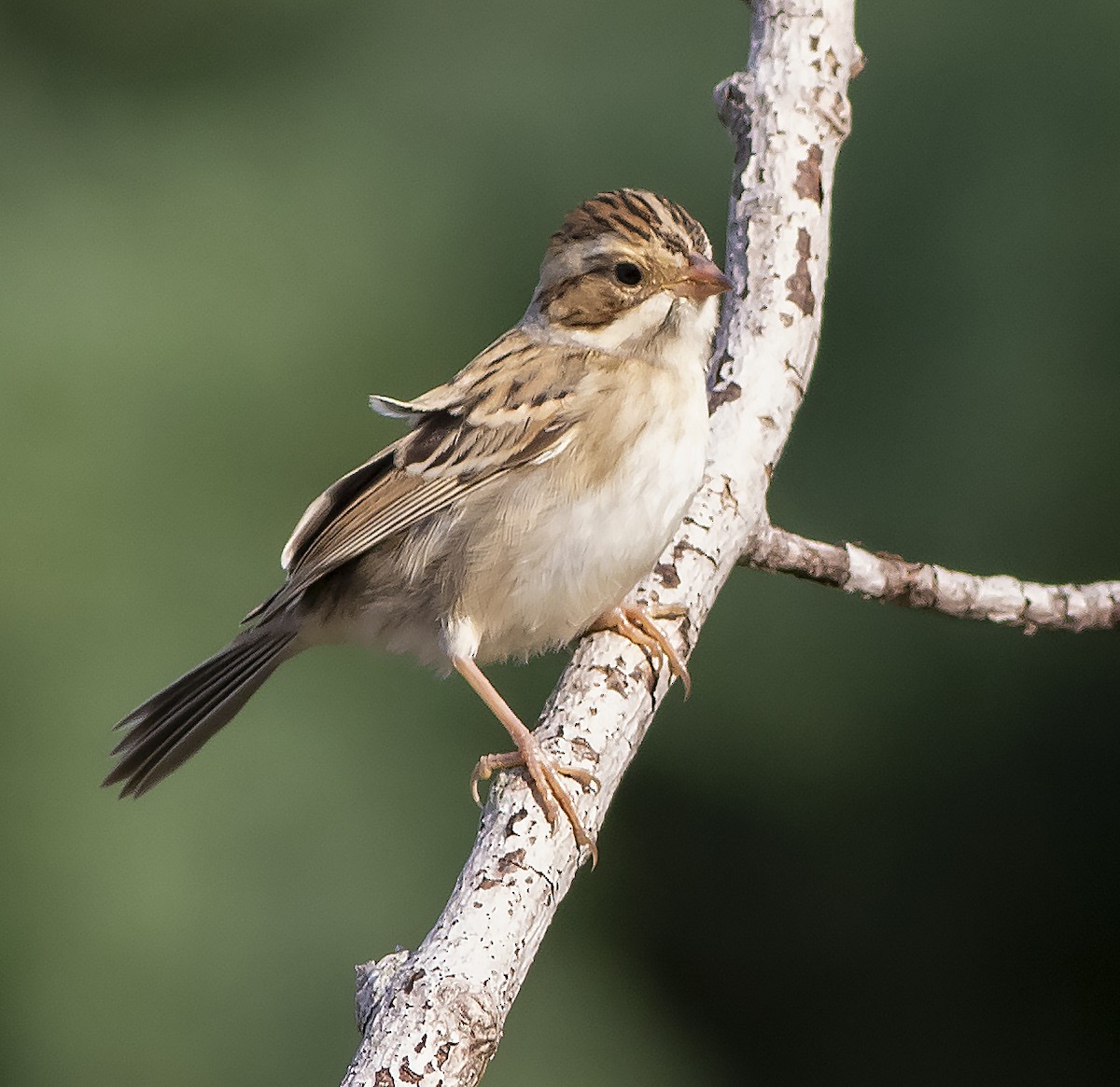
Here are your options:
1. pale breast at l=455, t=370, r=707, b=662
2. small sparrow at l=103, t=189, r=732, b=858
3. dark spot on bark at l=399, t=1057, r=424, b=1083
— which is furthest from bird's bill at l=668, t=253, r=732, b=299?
dark spot on bark at l=399, t=1057, r=424, b=1083

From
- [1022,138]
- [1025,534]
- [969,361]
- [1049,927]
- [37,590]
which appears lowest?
[1049,927]

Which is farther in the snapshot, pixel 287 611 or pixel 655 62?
pixel 655 62

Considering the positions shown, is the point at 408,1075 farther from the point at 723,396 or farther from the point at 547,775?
the point at 723,396

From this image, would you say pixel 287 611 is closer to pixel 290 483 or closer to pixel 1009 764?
pixel 290 483

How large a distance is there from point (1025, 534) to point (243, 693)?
1.50 meters

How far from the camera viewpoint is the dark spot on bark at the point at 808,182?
322cm

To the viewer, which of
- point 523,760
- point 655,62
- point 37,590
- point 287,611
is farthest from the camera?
point 655,62

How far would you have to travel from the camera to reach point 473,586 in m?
3.03

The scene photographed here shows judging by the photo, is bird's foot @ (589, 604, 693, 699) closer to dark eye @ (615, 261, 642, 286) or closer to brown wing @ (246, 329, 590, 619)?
brown wing @ (246, 329, 590, 619)

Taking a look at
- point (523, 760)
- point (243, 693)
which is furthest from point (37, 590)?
point (523, 760)

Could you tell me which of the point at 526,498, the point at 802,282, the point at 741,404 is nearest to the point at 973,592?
the point at 741,404

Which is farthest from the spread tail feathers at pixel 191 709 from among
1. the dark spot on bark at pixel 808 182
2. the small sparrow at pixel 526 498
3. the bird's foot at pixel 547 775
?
the dark spot on bark at pixel 808 182

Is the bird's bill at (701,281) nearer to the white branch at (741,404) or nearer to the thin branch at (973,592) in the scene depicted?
the white branch at (741,404)

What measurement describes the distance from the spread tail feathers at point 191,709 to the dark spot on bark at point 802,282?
1.02 metres
